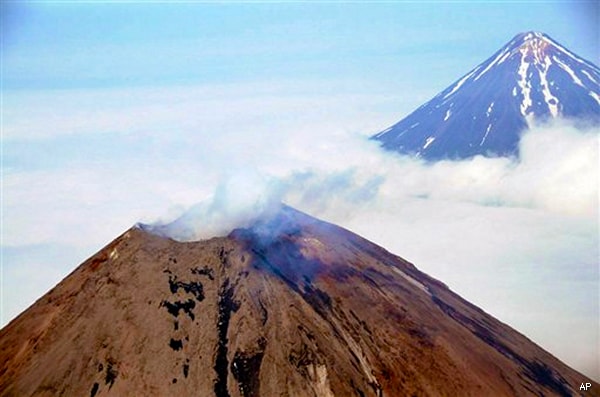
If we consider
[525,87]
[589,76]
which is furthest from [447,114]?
[589,76]

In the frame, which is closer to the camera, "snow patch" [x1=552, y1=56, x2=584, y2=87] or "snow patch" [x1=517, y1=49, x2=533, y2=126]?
"snow patch" [x1=517, y1=49, x2=533, y2=126]

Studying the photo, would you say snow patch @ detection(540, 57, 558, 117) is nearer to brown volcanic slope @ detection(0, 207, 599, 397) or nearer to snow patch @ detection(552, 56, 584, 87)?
snow patch @ detection(552, 56, 584, 87)

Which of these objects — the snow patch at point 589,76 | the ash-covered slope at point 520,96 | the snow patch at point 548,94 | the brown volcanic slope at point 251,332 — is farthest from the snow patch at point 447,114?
the brown volcanic slope at point 251,332

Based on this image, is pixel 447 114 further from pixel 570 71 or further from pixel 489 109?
pixel 570 71

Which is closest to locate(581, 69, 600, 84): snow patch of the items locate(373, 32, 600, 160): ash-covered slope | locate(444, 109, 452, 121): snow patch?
locate(373, 32, 600, 160): ash-covered slope

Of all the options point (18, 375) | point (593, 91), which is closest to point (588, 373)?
point (18, 375)

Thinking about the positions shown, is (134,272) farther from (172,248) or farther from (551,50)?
(551,50)

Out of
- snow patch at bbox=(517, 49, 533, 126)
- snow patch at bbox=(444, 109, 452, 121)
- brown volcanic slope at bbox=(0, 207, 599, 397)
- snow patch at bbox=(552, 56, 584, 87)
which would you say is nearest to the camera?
brown volcanic slope at bbox=(0, 207, 599, 397)
